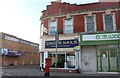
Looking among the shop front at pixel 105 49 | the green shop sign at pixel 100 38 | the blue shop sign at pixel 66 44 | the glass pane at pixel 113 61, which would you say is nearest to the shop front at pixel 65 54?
the blue shop sign at pixel 66 44

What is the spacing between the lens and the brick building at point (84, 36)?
20.8 m

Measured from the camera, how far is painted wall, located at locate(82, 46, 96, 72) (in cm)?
2167

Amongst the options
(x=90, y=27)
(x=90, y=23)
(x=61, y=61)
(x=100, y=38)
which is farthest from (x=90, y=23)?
(x=61, y=61)

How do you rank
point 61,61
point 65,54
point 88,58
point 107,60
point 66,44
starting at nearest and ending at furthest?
point 107,60 → point 88,58 → point 66,44 → point 65,54 → point 61,61

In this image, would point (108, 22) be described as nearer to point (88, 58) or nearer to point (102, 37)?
point (102, 37)

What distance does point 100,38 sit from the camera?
2059cm

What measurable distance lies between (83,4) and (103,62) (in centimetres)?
709

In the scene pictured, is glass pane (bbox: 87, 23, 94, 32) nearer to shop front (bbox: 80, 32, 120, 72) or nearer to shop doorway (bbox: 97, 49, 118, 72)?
shop front (bbox: 80, 32, 120, 72)

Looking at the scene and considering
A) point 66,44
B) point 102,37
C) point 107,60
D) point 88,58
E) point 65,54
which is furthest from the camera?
point 65,54

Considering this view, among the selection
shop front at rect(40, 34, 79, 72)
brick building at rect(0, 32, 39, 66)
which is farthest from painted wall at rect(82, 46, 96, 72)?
brick building at rect(0, 32, 39, 66)

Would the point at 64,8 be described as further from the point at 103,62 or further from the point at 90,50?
the point at 103,62

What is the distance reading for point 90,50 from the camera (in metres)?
21.9

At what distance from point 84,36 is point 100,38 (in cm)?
168

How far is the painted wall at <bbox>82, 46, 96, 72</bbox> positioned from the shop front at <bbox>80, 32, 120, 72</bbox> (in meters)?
0.16
